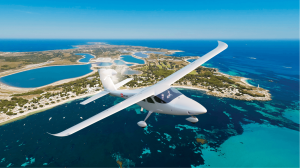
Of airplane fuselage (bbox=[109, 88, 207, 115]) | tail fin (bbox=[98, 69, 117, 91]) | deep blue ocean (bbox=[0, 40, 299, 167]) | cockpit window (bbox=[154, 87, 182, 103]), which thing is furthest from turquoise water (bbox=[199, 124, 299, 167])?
tail fin (bbox=[98, 69, 117, 91])

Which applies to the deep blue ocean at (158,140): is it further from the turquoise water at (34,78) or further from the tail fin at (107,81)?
the turquoise water at (34,78)

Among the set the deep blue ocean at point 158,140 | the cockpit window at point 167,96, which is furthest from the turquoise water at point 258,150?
the cockpit window at point 167,96

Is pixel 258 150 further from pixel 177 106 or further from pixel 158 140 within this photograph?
pixel 177 106

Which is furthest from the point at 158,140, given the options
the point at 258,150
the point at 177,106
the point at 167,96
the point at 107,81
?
the point at 258,150

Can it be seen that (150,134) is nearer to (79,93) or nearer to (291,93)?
(79,93)

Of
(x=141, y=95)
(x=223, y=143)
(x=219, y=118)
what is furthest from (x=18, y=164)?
(x=219, y=118)

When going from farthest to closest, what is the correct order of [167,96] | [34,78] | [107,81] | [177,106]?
[34,78]
[107,81]
[167,96]
[177,106]

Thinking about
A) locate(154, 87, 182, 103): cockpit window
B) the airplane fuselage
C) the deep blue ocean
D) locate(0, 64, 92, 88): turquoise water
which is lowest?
the deep blue ocean

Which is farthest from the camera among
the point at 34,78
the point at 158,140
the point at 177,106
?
the point at 34,78

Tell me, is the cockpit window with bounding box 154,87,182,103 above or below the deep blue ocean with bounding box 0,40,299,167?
above

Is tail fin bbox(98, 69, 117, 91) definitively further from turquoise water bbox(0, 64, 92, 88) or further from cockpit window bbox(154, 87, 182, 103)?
turquoise water bbox(0, 64, 92, 88)

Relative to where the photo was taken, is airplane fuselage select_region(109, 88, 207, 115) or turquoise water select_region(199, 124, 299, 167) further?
turquoise water select_region(199, 124, 299, 167)
